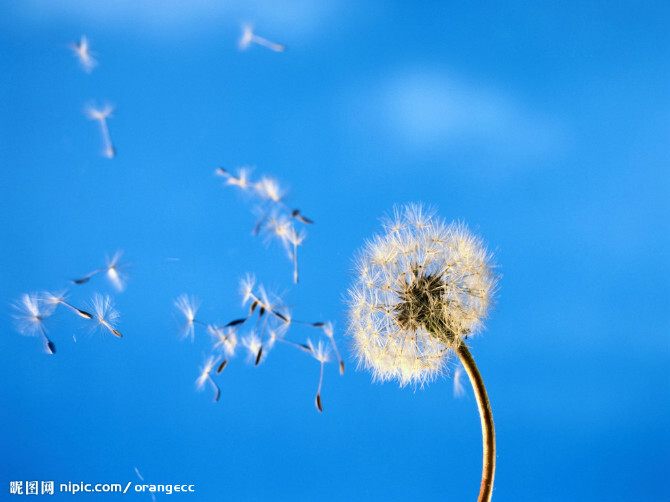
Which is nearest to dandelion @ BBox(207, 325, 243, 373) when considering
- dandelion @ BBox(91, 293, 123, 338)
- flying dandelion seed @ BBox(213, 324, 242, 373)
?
flying dandelion seed @ BBox(213, 324, 242, 373)

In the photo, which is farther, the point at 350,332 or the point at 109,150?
the point at 109,150

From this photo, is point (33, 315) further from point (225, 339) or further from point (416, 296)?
point (416, 296)

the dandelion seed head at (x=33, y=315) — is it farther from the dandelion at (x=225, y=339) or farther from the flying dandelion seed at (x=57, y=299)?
the dandelion at (x=225, y=339)

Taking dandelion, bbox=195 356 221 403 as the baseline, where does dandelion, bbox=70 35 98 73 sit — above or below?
above

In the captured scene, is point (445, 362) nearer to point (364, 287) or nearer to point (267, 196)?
point (364, 287)

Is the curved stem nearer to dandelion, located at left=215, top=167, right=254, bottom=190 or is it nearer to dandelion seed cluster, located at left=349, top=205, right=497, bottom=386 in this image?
dandelion seed cluster, located at left=349, top=205, right=497, bottom=386

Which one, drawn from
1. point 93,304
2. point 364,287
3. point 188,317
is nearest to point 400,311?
point 364,287
